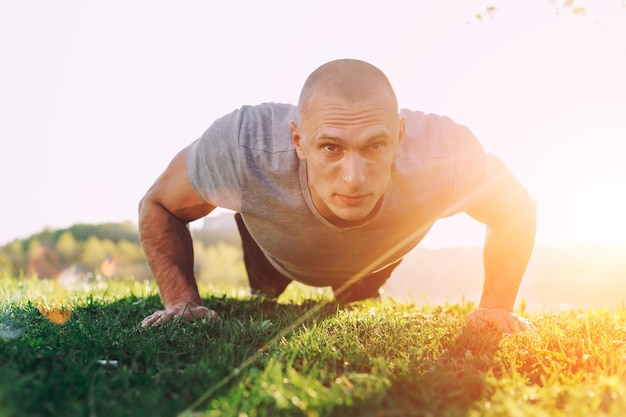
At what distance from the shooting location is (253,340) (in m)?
3.25

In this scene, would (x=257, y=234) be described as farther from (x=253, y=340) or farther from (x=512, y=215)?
(x=512, y=215)

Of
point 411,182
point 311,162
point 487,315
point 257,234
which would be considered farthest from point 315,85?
point 487,315

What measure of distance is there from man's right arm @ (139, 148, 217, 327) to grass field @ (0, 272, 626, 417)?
47 centimetres

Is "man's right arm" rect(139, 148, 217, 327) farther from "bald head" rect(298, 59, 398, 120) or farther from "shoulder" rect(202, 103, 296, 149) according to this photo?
"bald head" rect(298, 59, 398, 120)

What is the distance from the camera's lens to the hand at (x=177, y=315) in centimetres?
376

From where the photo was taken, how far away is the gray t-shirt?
13.6 ft

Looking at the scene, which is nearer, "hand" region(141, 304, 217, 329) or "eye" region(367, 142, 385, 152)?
"eye" region(367, 142, 385, 152)

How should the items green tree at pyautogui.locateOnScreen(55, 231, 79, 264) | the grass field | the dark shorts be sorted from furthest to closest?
green tree at pyautogui.locateOnScreen(55, 231, 79, 264)
the dark shorts
the grass field

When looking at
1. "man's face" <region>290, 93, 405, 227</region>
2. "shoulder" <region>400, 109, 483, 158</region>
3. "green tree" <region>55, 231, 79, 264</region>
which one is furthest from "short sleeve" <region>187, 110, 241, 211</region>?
"green tree" <region>55, 231, 79, 264</region>

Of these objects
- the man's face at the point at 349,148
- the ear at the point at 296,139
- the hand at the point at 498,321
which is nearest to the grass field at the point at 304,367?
the hand at the point at 498,321

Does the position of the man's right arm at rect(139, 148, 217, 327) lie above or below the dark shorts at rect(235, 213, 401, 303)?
above

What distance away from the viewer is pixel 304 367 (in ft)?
8.61

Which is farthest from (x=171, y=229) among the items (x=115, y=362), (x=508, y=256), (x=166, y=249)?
(x=508, y=256)

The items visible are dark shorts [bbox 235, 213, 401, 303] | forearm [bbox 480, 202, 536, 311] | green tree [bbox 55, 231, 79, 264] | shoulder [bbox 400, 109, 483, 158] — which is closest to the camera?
shoulder [bbox 400, 109, 483, 158]
